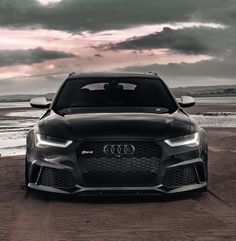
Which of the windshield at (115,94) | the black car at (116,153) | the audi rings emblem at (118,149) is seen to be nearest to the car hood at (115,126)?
the black car at (116,153)

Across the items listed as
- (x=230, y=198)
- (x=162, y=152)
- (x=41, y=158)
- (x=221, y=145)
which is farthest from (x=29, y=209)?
(x=221, y=145)

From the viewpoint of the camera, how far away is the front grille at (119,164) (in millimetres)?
6266

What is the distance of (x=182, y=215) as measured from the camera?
6.08 metres

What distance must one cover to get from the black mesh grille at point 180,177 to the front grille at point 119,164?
17cm

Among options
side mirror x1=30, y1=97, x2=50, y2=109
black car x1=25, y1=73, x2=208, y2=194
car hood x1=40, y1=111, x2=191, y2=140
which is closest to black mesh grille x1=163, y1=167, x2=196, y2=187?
black car x1=25, y1=73, x2=208, y2=194

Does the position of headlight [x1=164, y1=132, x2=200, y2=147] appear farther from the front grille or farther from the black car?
the front grille

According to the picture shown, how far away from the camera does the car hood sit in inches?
251

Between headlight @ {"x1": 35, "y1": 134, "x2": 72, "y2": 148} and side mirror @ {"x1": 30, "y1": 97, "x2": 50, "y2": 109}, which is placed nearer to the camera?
headlight @ {"x1": 35, "y1": 134, "x2": 72, "y2": 148}

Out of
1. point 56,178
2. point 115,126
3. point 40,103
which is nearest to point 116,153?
point 115,126

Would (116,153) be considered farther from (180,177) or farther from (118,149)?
(180,177)

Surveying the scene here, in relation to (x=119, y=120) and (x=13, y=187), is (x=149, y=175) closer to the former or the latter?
(x=119, y=120)

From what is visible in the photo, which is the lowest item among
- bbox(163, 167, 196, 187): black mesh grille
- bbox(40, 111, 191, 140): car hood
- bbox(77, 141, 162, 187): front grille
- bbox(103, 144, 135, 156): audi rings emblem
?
bbox(163, 167, 196, 187): black mesh grille

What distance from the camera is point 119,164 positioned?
247 inches

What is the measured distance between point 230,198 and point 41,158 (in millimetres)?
2285
